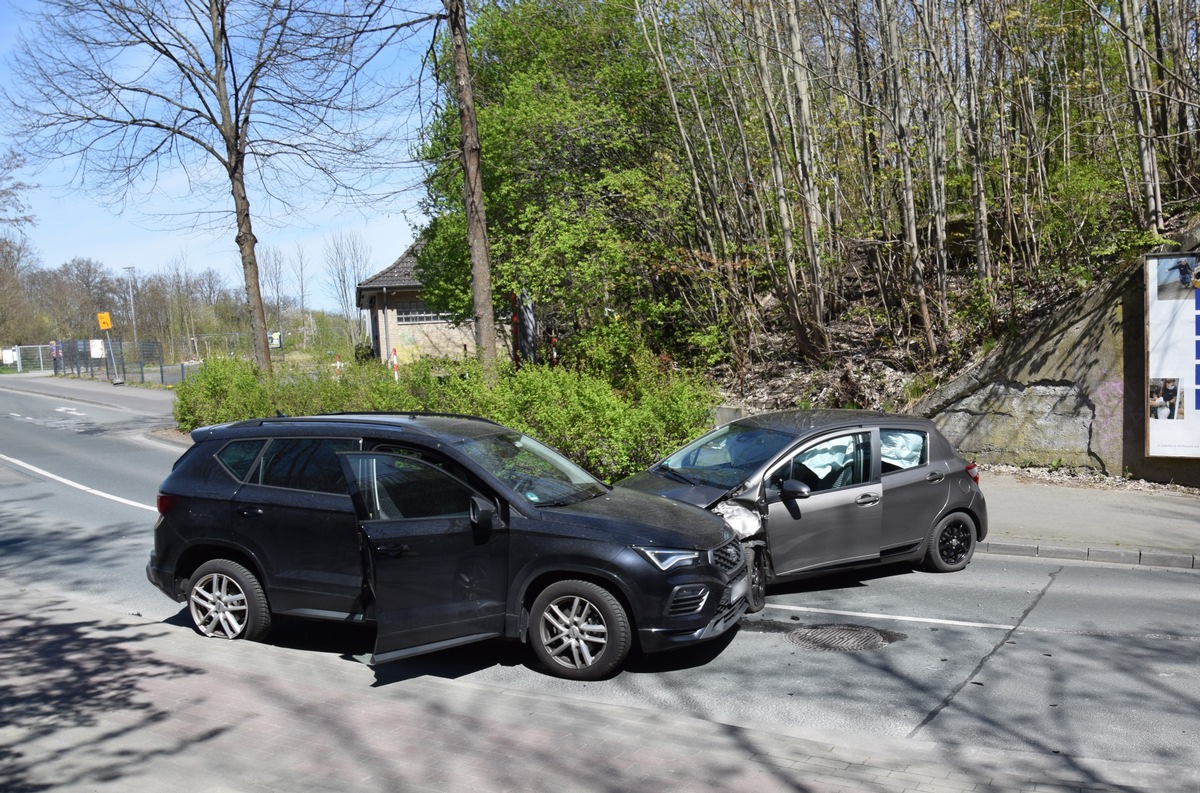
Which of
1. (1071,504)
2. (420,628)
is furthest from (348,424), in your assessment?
(1071,504)

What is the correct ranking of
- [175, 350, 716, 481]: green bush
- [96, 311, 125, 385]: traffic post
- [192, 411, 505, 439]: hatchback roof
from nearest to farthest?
[192, 411, 505, 439]: hatchback roof
[175, 350, 716, 481]: green bush
[96, 311, 125, 385]: traffic post

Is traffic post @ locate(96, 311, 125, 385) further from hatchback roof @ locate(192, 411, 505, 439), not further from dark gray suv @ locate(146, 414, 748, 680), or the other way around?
dark gray suv @ locate(146, 414, 748, 680)

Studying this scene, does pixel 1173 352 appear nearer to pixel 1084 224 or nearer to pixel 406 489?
pixel 1084 224

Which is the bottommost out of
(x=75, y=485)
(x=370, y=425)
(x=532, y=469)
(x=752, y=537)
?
(x=75, y=485)

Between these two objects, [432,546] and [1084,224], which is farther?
[1084,224]

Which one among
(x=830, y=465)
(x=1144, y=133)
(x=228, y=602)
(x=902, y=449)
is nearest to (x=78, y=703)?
(x=228, y=602)

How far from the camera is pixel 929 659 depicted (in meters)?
6.42

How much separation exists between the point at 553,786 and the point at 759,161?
52.8 feet

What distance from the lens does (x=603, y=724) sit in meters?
5.07

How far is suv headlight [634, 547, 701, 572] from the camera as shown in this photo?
5934 mm

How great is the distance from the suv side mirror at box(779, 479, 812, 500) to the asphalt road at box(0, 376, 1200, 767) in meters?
0.96

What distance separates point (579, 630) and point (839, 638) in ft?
7.01

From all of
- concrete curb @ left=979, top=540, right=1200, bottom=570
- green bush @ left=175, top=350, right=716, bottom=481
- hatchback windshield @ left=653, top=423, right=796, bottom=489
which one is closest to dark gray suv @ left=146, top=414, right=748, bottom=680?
hatchback windshield @ left=653, top=423, right=796, bottom=489

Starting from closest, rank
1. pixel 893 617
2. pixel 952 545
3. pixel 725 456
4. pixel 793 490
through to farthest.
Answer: pixel 893 617 < pixel 793 490 < pixel 725 456 < pixel 952 545
